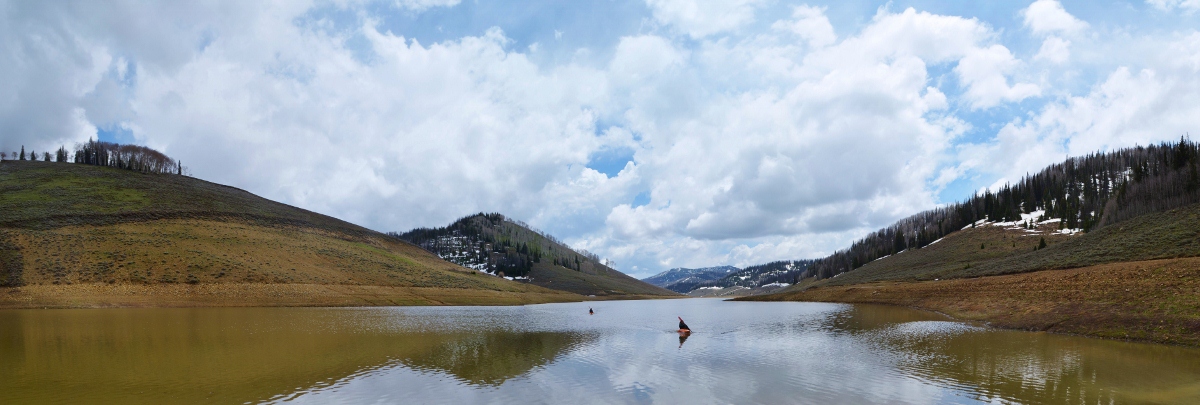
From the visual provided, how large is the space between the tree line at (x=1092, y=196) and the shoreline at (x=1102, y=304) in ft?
174

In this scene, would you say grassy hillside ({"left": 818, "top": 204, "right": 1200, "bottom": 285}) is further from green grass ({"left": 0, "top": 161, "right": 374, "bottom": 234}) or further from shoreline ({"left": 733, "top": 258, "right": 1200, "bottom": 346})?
green grass ({"left": 0, "top": 161, "right": 374, "bottom": 234})

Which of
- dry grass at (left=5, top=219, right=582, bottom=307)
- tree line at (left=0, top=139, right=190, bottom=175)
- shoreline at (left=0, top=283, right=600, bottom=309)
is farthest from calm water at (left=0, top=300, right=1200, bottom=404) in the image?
tree line at (left=0, top=139, right=190, bottom=175)

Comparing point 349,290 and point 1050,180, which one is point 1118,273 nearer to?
point 349,290

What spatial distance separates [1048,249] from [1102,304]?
6183 cm

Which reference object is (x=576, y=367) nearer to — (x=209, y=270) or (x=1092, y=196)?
(x=209, y=270)

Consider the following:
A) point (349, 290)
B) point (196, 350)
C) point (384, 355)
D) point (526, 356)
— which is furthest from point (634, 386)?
point (349, 290)

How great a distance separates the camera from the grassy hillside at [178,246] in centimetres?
7100

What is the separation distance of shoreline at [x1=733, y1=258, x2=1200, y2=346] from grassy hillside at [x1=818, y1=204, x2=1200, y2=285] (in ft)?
23.4

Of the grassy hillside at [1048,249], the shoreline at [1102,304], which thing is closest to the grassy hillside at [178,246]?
the shoreline at [1102,304]

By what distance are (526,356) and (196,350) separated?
1759 centimetres

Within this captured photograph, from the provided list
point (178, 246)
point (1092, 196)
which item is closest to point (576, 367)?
point (178, 246)

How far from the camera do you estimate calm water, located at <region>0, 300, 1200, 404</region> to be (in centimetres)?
1809

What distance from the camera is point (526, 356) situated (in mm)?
28672

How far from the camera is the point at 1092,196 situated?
148 m
